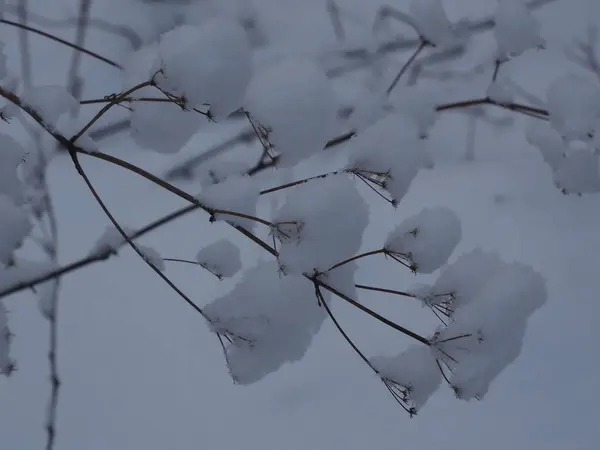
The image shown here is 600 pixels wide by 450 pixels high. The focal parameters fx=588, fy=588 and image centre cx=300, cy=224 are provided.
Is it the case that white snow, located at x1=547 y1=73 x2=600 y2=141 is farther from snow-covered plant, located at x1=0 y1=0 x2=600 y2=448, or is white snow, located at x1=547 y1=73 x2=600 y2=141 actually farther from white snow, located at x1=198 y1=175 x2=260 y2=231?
white snow, located at x1=198 y1=175 x2=260 y2=231

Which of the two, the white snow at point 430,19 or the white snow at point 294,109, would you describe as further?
the white snow at point 430,19

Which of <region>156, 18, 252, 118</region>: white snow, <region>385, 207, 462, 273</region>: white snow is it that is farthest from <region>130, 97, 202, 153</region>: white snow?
<region>385, 207, 462, 273</region>: white snow

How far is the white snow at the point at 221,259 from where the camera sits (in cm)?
68

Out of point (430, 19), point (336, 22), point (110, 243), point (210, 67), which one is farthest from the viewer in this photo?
point (336, 22)

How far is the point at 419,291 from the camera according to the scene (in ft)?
1.98

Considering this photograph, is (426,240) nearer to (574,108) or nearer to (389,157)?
(389,157)

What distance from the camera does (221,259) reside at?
686mm

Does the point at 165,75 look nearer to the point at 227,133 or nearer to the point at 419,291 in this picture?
the point at 419,291

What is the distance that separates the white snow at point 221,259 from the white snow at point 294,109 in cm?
22

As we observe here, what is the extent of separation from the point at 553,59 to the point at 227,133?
1221 mm

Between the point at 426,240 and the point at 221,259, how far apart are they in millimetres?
247

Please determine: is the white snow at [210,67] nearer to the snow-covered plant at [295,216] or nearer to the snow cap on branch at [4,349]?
the snow-covered plant at [295,216]

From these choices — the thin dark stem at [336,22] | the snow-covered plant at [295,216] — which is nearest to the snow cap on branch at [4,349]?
the snow-covered plant at [295,216]

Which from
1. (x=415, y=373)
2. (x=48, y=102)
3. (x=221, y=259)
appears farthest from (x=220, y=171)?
(x=415, y=373)
